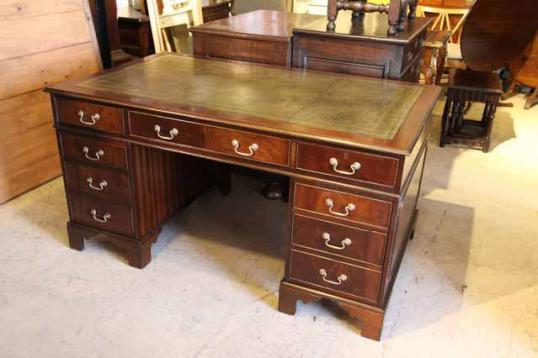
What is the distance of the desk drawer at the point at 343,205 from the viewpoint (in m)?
1.53

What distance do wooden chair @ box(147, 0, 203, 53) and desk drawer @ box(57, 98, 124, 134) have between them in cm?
134

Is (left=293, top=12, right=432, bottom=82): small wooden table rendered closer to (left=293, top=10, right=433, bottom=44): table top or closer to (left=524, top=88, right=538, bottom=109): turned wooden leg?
(left=293, top=10, right=433, bottom=44): table top

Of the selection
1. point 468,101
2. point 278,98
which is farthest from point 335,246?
point 468,101

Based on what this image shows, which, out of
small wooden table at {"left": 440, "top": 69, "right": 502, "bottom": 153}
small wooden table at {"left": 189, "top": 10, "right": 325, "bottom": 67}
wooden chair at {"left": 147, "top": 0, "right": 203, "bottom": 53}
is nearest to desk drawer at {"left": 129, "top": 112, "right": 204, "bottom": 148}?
small wooden table at {"left": 189, "top": 10, "right": 325, "bottom": 67}

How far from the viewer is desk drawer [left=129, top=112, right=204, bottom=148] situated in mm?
1668

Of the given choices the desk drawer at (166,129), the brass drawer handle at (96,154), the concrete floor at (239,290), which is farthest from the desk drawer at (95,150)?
the concrete floor at (239,290)

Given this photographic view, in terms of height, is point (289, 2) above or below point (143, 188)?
above

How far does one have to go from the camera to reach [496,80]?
3.34m

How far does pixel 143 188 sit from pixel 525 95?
3690 millimetres

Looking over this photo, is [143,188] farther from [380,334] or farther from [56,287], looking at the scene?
[380,334]

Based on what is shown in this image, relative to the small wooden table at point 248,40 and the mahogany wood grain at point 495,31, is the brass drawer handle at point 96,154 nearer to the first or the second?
the small wooden table at point 248,40

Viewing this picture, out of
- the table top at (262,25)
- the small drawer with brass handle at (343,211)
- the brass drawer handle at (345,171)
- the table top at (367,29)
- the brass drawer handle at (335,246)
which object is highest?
the table top at (367,29)

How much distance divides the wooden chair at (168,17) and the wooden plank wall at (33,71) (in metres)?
0.40

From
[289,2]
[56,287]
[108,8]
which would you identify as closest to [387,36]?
[56,287]
